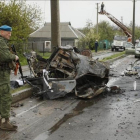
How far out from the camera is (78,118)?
18.0 feet

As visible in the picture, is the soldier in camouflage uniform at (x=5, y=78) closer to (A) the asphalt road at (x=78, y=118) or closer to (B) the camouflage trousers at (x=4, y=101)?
(B) the camouflage trousers at (x=4, y=101)

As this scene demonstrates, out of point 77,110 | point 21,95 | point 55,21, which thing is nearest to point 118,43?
point 55,21

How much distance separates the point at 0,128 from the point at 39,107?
178cm

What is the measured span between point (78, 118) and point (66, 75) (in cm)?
234

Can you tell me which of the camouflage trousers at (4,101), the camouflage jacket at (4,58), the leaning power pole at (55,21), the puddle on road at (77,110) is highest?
the leaning power pole at (55,21)

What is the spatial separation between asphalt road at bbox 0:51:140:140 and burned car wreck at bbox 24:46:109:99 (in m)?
0.27

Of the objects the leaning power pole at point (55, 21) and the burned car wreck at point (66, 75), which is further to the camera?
the leaning power pole at point (55, 21)

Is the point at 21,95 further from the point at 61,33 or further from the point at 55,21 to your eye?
the point at 61,33

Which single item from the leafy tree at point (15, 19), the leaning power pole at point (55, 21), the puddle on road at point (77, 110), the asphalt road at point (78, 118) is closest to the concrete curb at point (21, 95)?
the asphalt road at point (78, 118)

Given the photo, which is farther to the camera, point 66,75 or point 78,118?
point 66,75

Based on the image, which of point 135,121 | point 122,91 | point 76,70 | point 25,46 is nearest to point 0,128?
point 135,121

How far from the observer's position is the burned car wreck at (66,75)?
23.4 feet

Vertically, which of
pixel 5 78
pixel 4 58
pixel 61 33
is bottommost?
pixel 5 78

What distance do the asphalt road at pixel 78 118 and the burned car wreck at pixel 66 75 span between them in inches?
10.5
